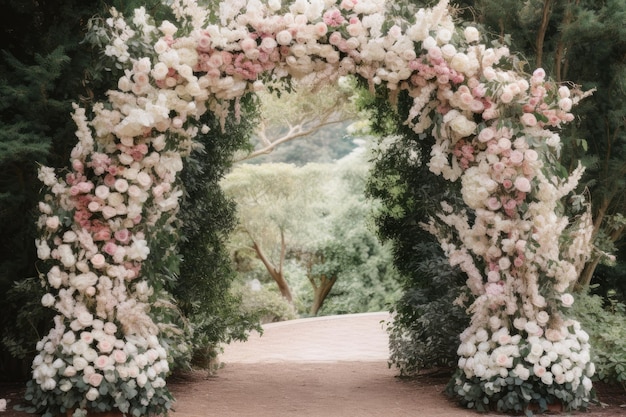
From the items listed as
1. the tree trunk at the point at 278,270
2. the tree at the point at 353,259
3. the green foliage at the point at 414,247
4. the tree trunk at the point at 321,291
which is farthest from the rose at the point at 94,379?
the tree trunk at the point at 321,291

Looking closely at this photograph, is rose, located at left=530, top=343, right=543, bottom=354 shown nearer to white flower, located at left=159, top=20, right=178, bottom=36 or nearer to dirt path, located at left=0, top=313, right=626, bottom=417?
dirt path, located at left=0, top=313, right=626, bottom=417

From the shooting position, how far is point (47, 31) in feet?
19.0

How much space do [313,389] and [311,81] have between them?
2703mm

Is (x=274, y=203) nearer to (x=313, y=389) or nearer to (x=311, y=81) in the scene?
(x=313, y=389)

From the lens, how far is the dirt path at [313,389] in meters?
5.22

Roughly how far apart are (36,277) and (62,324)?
2.78 ft

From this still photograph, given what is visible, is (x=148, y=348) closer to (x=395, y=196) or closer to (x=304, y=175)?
(x=395, y=196)

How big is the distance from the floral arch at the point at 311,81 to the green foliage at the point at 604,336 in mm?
387

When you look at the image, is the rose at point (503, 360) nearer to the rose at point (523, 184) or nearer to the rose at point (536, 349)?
the rose at point (536, 349)

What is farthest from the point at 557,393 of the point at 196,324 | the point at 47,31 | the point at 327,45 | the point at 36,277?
the point at 47,31

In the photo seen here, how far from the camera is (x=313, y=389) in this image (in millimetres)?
6293

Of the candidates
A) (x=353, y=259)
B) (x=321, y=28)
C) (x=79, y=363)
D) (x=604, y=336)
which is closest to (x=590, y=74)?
(x=604, y=336)

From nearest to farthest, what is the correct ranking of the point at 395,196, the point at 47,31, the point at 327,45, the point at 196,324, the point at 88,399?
the point at 88,399, the point at 327,45, the point at 47,31, the point at 196,324, the point at 395,196

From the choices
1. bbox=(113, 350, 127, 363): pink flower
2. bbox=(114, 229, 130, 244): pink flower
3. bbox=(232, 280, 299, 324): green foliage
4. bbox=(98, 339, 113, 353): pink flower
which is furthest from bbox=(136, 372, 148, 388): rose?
bbox=(232, 280, 299, 324): green foliage
